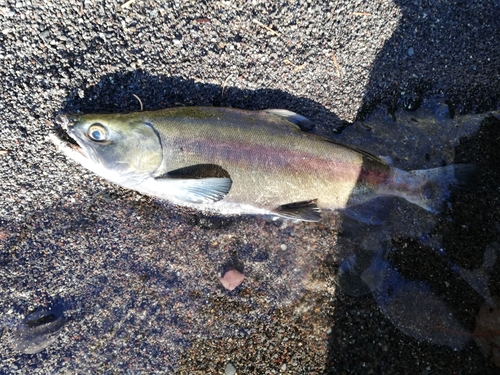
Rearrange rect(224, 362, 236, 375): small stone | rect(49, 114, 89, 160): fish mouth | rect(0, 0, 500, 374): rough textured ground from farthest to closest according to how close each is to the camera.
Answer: rect(224, 362, 236, 375): small stone
rect(0, 0, 500, 374): rough textured ground
rect(49, 114, 89, 160): fish mouth

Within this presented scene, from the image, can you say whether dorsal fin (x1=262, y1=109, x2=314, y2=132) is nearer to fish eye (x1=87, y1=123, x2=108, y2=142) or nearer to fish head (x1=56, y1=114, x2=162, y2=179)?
fish head (x1=56, y1=114, x2=162, y2=179)

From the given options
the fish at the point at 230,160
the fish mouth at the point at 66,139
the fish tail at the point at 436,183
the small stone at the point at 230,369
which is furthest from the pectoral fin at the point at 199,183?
the fish tail at the point at 436,183

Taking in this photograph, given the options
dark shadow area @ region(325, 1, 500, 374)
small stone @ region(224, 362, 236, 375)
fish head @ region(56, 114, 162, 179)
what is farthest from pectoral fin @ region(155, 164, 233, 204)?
small stone @ region(224, 362, 236, 375)

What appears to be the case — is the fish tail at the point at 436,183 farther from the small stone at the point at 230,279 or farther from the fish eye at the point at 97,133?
the fish eye at the point at 97,133

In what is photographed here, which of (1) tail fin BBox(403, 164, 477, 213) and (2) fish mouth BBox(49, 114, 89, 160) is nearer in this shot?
(2) fish mouth BBox(49, 114, 89, 160)

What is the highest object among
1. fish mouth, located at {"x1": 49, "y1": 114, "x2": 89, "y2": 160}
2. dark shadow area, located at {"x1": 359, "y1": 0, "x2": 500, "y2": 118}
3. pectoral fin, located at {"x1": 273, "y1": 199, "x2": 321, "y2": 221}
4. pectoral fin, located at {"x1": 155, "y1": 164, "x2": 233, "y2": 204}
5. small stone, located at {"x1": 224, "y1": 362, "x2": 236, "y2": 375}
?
dark shadow area, located at {"x1": 359, "y1": 0, "x2": 500, "y2": 118}

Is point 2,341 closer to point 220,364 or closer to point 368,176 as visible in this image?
point 220,364
